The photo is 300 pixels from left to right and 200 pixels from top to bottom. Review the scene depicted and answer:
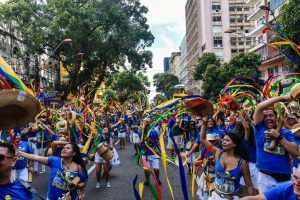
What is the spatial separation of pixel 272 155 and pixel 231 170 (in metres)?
0.78

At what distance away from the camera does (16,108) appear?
302cm

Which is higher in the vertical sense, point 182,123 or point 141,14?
point 141,14

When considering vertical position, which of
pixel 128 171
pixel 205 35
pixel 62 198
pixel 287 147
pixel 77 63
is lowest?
pixel 128 171

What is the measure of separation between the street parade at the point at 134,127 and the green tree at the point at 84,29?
7 centimetres

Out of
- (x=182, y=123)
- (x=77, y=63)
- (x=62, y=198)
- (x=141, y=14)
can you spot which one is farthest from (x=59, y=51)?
(x=62, y=198)

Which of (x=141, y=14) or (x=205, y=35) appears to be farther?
(x=205, y=35)

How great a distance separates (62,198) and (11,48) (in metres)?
27.7

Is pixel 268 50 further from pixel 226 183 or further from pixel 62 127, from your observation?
pixel 226 183

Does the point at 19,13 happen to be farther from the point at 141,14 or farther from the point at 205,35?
the point at 205,35

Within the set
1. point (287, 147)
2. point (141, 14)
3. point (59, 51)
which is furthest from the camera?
point (141, 14)

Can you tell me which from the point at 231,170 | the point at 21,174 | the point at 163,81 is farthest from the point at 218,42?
the point at 231,170

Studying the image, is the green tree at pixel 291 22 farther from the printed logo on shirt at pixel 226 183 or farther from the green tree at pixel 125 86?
the green tree at pixel 125 86

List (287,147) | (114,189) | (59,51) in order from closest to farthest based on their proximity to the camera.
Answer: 1. (287,147)
2. (114,189)
3. (59,51)

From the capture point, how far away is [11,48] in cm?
3020
